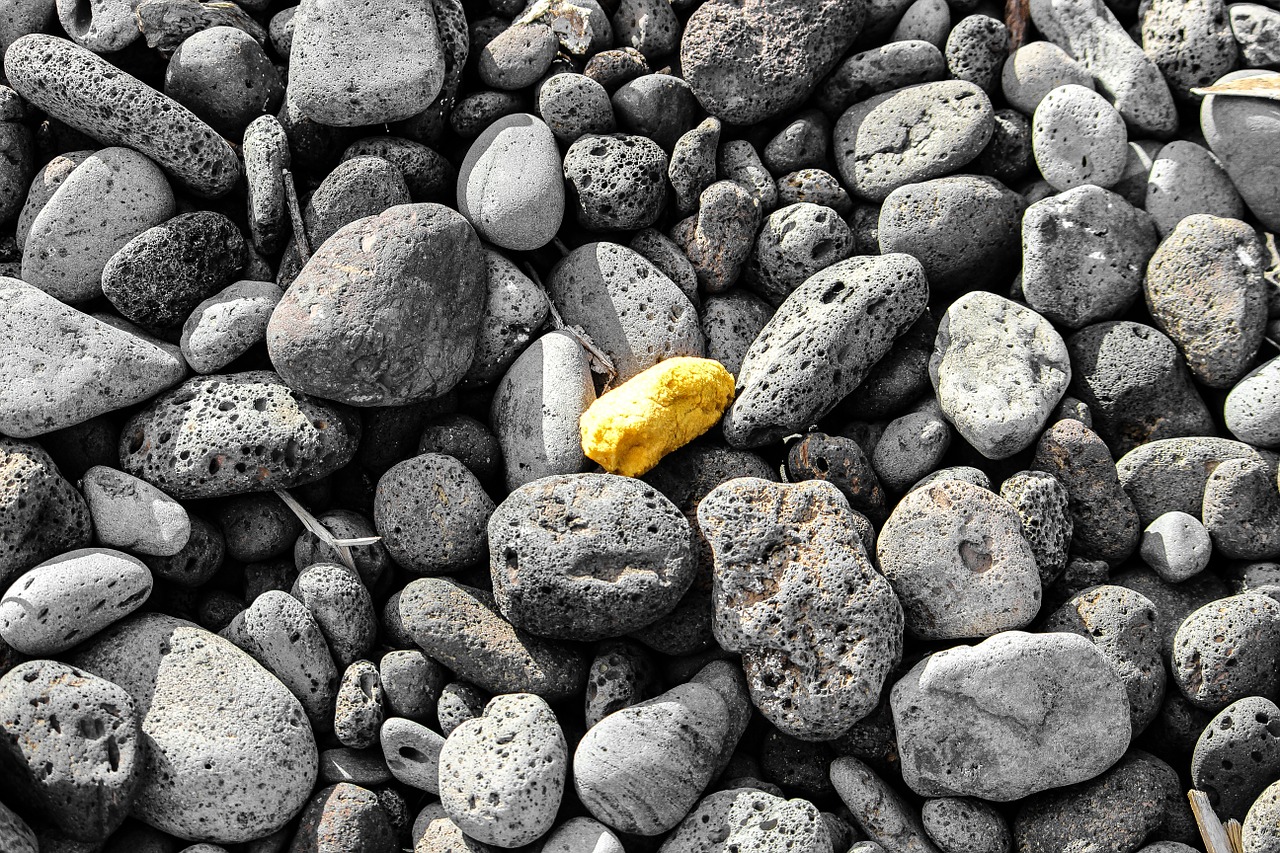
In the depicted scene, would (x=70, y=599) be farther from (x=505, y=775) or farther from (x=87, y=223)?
(x=505, y=775)

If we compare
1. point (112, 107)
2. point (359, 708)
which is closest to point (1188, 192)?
point (359, 708)

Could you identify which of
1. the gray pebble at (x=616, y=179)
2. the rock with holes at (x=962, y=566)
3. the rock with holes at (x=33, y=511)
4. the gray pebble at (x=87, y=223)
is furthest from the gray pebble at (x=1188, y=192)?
the rock with holes at (x=33, y=511)

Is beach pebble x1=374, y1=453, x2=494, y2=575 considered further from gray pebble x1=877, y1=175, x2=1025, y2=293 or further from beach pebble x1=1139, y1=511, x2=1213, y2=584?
beach pebble x1=1139, y1=511, x2=1213, y2=584

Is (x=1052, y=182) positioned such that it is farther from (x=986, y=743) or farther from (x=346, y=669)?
(x=346, y=669)

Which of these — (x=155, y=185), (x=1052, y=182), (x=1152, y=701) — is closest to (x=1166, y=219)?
(x=1052, y=182)

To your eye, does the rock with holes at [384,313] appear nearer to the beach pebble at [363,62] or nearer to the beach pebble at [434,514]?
the beach pebble at [434,514]

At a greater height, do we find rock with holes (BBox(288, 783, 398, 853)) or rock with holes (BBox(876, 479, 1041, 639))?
rock with holes (BBox(876, 479, 1041, 639))

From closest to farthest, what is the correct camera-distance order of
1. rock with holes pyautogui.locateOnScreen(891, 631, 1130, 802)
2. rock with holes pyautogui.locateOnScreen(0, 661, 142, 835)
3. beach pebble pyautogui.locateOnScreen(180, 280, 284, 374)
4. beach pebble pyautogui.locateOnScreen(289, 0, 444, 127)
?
rock with holes pyautogui.locateOnScreen(0, 661, 142, 835)
rock with holes pyautogui.locateOnScreen(891, 631, 1130, 802)
beach pebble pyautogui.locateOnScreen(180, 280, 284, 374)
beach pebble pyautogui.locateOnScreen(289, 0, 444, 127)

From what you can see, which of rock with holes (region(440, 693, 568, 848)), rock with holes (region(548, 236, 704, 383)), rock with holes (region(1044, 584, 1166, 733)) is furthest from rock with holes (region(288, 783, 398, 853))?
rock with holes (region(1044, 584, 1166, 733))
